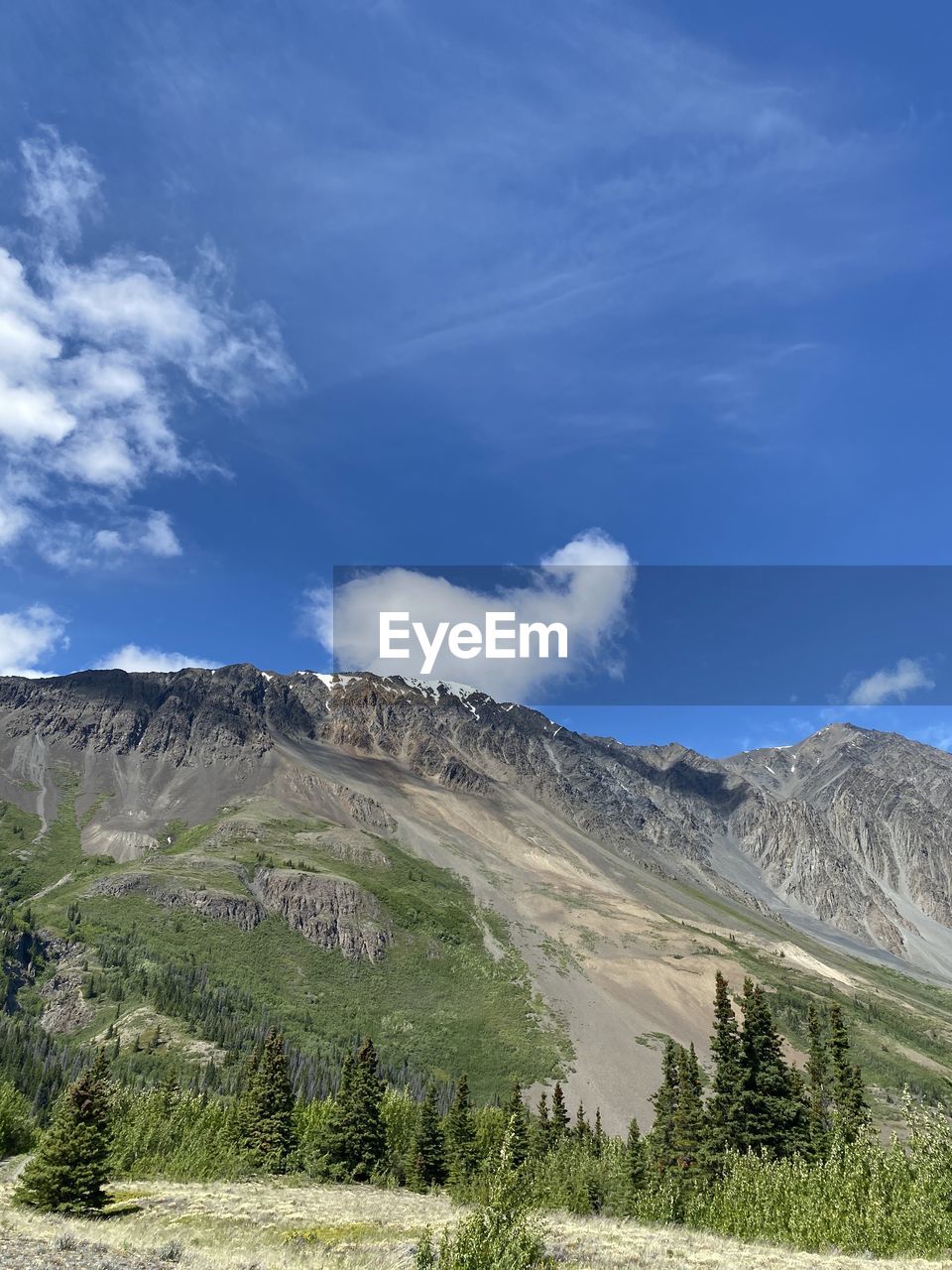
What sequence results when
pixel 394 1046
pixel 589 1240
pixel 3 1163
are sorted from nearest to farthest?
1. pixel 589 1240
2. pixel 3 1163
3. pixel 394 1046

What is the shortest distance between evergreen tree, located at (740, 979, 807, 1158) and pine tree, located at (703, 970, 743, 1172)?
49cm

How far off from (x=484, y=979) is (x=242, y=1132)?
455ft

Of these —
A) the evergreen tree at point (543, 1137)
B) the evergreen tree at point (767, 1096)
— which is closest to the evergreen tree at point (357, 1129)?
the evergreen tree at point (543, 1137)

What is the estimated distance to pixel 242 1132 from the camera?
59.4 m

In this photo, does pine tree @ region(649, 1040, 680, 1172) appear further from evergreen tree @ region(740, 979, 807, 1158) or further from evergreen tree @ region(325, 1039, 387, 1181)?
evergreen tree @ region(325, 1039, 387, 1181)

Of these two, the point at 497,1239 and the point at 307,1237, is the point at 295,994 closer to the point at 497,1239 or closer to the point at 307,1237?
the point at 307,1237

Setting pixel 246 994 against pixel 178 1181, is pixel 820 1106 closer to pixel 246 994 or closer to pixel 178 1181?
pixel 178 1181

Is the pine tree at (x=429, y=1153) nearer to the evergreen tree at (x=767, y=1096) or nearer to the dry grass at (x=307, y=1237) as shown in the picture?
the evergreen tree at (x=767, y=1096)

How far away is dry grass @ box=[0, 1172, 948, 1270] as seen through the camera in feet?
66.3

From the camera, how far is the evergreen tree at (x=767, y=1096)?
50156 millimetres

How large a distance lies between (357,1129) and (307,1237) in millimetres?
39180

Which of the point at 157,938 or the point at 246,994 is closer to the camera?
the point at 246,994

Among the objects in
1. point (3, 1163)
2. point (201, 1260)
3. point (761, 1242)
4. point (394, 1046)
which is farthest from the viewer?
point (394, 1046)

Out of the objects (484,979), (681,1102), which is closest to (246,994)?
(484,979)
